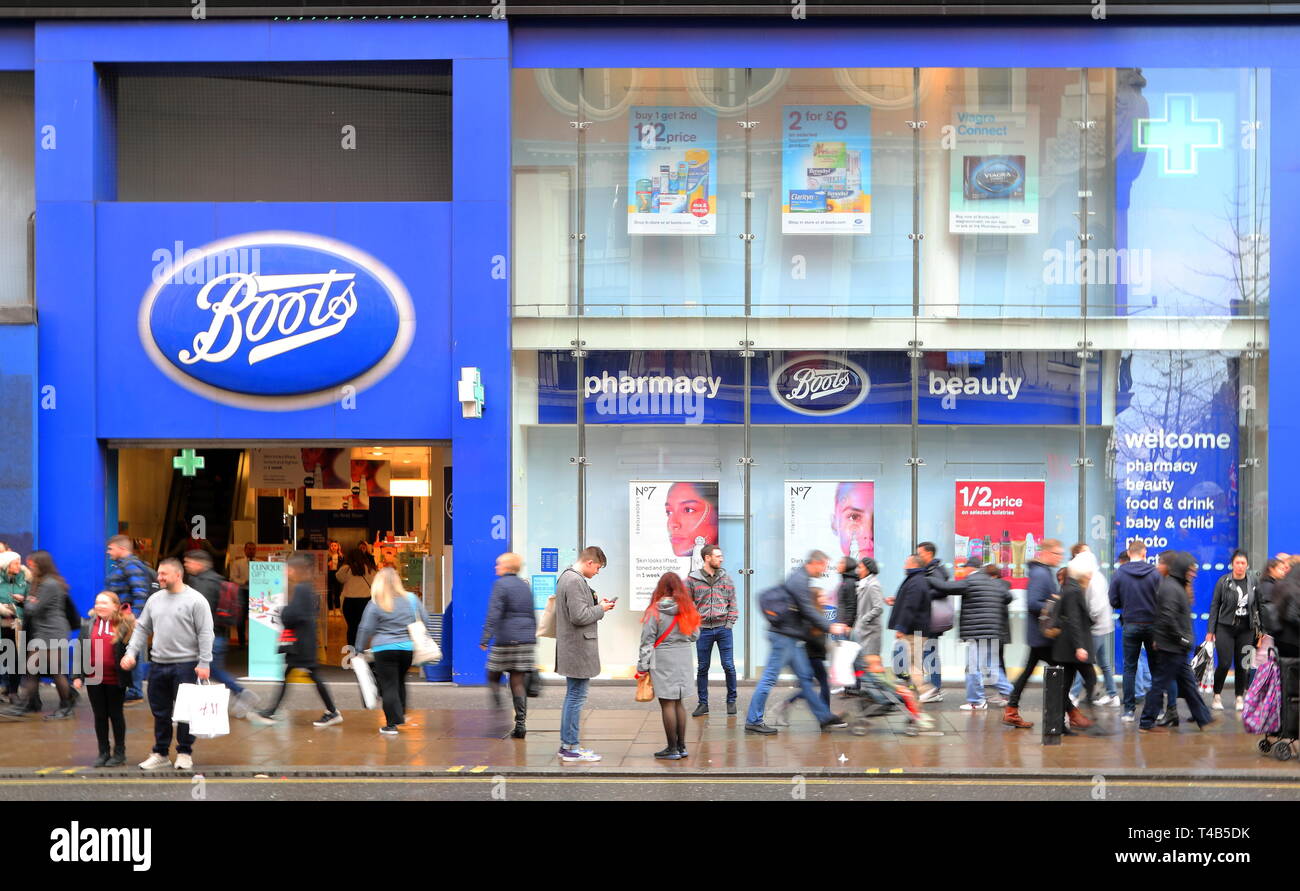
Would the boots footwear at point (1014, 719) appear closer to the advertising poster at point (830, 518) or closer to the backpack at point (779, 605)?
the backpack at point (779, 605)

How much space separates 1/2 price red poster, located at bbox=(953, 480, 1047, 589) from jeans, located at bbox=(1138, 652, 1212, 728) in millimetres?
3324

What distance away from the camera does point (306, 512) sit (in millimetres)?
17500

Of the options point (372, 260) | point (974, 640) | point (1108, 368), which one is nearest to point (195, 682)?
point (372, 260)

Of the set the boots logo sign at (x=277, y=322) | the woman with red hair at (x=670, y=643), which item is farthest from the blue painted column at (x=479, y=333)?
the woman with red hair at (x=670, y=643)

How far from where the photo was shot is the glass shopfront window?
14961mm

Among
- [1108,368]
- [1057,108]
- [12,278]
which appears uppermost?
[1057,108]

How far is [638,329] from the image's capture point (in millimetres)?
15078

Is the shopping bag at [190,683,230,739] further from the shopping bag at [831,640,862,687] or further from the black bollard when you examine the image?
the black bollard

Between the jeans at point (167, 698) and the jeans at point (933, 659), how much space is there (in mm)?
7260

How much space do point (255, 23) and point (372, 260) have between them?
9.86 ft

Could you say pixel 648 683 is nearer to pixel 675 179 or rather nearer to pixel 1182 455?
pixel 675 179

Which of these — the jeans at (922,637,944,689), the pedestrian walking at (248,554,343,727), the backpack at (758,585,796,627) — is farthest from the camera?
the jeans at (922,637,944,689)

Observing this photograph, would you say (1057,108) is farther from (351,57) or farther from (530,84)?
(351,57)

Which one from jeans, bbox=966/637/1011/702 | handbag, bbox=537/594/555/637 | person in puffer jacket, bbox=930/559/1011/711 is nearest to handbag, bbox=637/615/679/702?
handbag, bbox=537/594/555/637
